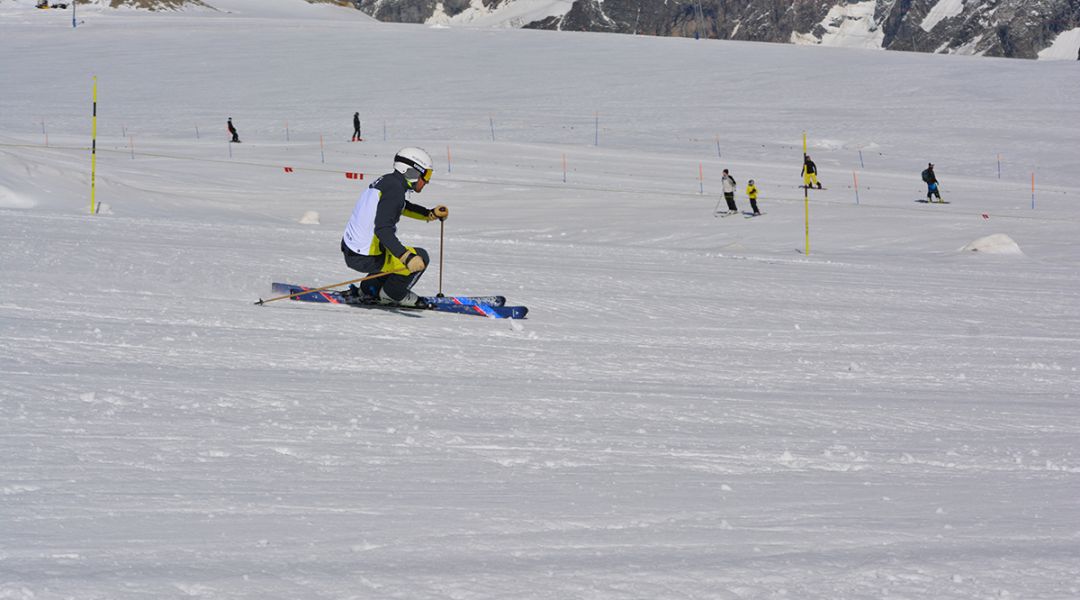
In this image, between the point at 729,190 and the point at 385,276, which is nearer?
the point at 385,276

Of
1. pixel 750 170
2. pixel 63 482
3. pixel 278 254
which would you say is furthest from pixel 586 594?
pixel 750 170

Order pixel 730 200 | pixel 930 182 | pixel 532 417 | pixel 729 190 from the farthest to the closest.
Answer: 1. pixel 930 182
2. pixel 730 200
3. pixel 729 190
4. pixel 532 417

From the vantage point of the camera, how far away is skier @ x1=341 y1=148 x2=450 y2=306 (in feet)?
28.5

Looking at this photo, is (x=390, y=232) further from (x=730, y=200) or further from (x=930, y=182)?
(x=930, y=182)

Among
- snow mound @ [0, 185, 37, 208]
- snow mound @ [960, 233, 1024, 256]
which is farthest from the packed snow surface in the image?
snow mound @ [960, 233, 1024, 256]

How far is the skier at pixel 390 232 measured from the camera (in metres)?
8.68

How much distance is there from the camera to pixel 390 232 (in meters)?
8.73

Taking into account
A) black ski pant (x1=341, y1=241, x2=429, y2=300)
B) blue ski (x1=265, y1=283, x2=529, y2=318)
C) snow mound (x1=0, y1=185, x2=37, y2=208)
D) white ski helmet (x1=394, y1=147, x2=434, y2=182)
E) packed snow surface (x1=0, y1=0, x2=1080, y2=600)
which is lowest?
packed snow surface (x1=0, y1=0, x2=1080, y2=600)

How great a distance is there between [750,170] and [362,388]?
31.2 meters

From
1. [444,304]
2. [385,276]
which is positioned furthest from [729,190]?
[385,276]

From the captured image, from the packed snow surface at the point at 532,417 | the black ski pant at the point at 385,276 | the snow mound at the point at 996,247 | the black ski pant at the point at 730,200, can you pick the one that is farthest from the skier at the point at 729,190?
the black ski pant at the point at 385,276

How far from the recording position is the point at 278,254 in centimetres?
1170

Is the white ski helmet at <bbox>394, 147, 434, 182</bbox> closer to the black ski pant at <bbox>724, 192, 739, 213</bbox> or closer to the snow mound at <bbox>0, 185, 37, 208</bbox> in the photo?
→ the snow mound at <bbox>0, 185, 37, 208</bbox>

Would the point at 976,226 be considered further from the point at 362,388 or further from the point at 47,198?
the point at 362,388
